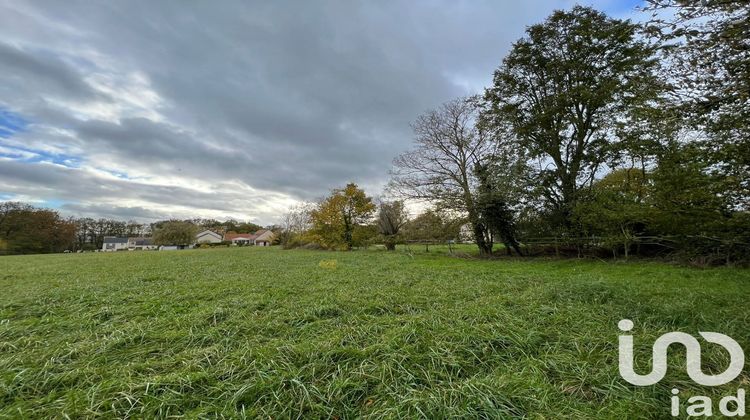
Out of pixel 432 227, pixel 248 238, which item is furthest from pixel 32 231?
pixel 432 227

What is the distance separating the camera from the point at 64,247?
165 feet

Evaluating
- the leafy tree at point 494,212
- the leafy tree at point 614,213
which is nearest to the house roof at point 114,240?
the leafy tree at point 494,212

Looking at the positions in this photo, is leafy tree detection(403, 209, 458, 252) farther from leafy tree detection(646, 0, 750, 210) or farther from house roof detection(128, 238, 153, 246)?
house roof detection(128, 238, 153, 246)

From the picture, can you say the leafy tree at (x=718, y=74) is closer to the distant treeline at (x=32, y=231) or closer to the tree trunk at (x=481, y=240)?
the tree trunk at (x=481, y=240)

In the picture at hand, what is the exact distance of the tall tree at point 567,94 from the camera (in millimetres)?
13141

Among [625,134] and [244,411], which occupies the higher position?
[625,134]

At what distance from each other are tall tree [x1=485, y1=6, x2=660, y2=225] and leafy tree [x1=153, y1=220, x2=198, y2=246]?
6451 centimetres

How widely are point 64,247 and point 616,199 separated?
71.1 m

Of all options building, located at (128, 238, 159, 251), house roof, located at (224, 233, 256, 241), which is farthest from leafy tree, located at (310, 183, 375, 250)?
building, located at (128, 238, 159, 251)

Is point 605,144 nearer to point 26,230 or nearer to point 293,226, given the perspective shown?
point 293,226

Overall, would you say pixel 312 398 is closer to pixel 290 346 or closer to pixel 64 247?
pixel 290 346

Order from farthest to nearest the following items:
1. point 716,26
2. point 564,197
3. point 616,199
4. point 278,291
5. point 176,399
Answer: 1. point 564,197
2. point 616,199
3. point 278,291
4. point 716,26
5. point 176,399

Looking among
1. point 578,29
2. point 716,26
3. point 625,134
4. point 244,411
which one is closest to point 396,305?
point 244,411

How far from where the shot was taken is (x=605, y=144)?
43.9ft
